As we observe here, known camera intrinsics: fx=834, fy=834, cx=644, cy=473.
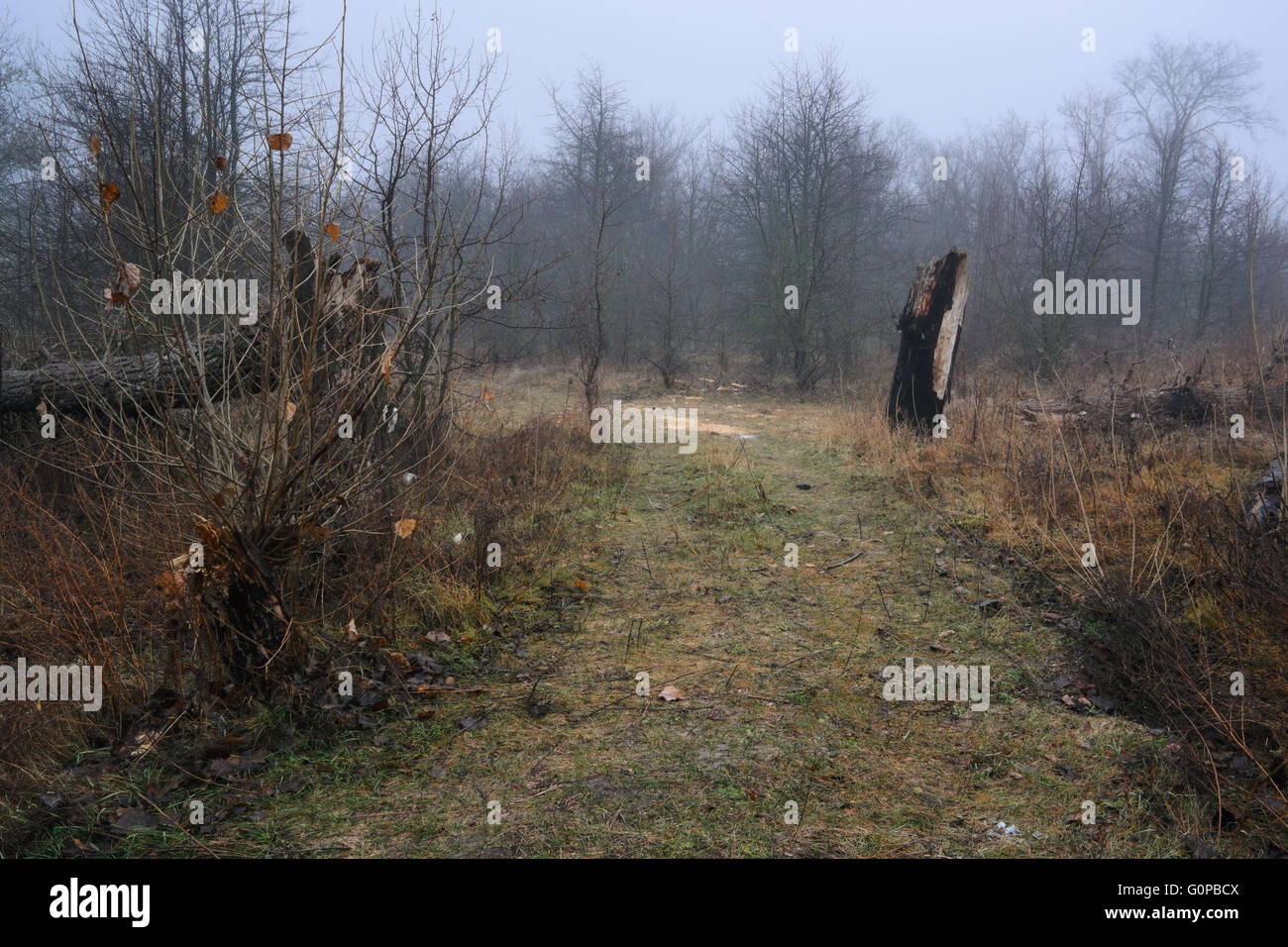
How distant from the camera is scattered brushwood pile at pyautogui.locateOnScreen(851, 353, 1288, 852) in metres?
3.39

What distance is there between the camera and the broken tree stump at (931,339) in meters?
10.5

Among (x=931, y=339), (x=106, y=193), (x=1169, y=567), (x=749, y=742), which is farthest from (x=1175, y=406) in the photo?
(x=106, y=193)

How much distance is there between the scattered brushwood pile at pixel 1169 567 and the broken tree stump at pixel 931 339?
5.46ft

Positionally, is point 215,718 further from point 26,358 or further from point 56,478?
point 26,358

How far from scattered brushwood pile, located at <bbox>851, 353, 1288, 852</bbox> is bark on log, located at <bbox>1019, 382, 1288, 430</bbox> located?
0.25m

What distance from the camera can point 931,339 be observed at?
34.6 ft

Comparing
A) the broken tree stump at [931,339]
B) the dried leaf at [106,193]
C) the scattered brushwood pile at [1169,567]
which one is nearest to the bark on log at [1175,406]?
the scattered brushwood pile at [1169,567]

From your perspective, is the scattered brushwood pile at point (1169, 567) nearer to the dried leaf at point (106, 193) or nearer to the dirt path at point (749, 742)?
the dirt path at point (749, 742)

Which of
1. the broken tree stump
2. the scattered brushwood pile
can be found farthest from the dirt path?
the broken tree stump

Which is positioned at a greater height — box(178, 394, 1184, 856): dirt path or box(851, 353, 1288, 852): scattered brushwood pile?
box(851, 353, 1288, 852): scattered brushwood pile

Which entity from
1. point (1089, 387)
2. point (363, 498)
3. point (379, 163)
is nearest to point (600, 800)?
point (363, 498)

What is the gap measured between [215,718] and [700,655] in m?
2.52

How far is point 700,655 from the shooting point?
4.87 m

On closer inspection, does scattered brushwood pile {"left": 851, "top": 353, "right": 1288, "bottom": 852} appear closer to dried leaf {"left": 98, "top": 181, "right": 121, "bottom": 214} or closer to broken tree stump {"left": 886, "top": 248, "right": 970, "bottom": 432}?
broken tree stump {"left": 886, "top": 248, "right": 970, "bottom": 432}
